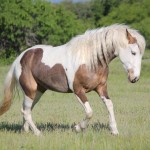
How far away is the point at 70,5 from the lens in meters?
112

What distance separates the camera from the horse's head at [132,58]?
810 cm

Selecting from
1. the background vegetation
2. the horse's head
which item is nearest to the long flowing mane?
the horse's head

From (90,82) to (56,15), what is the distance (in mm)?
49880

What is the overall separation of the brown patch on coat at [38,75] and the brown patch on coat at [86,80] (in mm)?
304

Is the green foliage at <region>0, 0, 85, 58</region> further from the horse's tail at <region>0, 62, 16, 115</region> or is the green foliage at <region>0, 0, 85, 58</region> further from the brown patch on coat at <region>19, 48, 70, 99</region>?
the brown patch on coat at <region>19, 48, 70, 99</region>

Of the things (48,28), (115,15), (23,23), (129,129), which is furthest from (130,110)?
(115,15)

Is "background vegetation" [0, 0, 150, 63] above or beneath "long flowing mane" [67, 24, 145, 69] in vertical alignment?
beneath

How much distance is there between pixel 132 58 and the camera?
8141 mm

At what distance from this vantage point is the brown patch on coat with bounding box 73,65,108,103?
27.5ft

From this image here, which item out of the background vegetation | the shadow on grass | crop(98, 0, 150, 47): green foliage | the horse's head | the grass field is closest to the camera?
the grass field

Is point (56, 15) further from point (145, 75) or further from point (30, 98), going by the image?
point (30, 98)

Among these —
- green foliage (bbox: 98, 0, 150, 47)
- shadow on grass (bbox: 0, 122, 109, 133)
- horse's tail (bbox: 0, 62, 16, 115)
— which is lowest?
green foliage (bbox: 98, 0, 150, 47)

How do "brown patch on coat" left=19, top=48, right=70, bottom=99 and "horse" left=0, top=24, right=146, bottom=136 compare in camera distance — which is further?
"brown patch on coat" left=19, top=48, right=70, bottom=99

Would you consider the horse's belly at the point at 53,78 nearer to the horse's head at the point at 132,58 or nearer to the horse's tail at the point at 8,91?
the horse's tail at the point at 8,91
